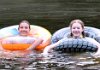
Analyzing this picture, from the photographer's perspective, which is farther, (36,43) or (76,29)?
(36,43)

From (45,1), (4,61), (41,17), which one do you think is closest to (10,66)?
(4,61)

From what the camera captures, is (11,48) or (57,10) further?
(57,10)

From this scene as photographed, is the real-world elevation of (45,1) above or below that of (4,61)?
above

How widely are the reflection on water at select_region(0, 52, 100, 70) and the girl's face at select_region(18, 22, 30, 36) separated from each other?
865 millimetres

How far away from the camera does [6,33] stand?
10602 mm

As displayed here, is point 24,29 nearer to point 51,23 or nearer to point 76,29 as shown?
point 76,29

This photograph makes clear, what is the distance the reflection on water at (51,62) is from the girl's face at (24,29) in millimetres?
865

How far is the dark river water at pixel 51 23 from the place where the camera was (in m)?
8.28

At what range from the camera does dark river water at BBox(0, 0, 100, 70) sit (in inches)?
326

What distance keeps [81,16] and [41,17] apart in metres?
1.62

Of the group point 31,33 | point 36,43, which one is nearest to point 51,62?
point 36,43

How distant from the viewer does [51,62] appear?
8.59 meters

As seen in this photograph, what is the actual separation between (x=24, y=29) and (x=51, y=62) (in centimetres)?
171

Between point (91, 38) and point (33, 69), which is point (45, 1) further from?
point (33, 69)
